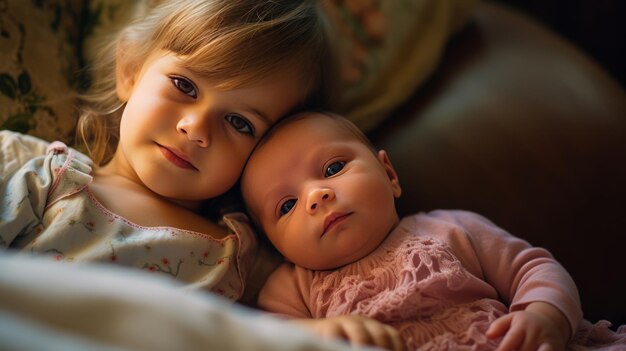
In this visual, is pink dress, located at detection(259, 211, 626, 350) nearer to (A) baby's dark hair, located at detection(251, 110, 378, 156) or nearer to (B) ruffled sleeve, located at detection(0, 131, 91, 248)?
(A) baby's dark hair, located at detection(251, 110, 378, 156)

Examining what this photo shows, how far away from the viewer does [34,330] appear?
19.3 inches

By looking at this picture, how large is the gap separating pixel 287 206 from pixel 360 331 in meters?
0.27

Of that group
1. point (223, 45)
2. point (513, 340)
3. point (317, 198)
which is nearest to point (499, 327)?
point (513, 340)

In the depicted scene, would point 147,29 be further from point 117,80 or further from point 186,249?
point 186,249

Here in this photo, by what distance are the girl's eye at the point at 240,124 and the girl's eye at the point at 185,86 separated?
0.22 ft

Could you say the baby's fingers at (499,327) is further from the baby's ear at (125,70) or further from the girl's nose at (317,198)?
the baby's ear at (125,70)

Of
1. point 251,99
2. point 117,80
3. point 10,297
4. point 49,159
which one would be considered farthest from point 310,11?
point 10,297

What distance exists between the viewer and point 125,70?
1038 mm

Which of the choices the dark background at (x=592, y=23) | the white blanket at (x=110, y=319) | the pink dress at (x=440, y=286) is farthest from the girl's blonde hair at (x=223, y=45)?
the dark background at (x=592, y=23)

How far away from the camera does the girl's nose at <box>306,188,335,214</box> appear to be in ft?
2.84

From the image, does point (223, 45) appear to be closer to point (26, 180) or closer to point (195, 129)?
point (195, 129)

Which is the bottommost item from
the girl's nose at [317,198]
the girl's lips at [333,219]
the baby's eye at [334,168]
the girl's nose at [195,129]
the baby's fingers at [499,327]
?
the baby's fingers at [499,327]

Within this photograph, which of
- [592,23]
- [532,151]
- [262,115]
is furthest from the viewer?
[592,23]

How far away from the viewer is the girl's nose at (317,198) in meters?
0.87
